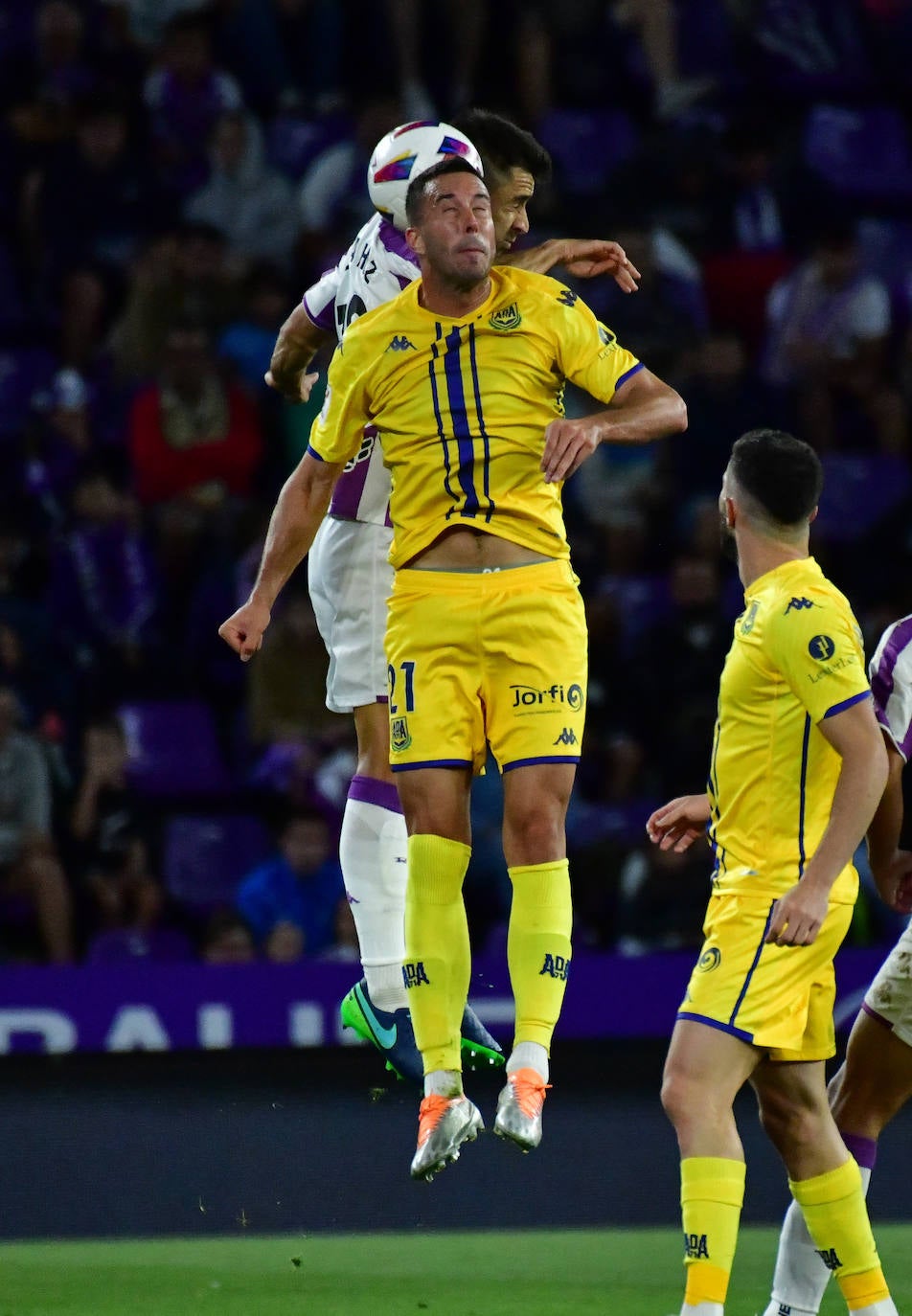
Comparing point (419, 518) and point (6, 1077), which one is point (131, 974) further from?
point (419, 518)

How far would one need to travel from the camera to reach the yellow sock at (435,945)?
15.7ft

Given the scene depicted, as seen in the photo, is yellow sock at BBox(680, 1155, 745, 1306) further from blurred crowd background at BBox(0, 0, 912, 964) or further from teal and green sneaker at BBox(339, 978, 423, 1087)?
blurred crowd background at BBox(0, 0, 912, 964)

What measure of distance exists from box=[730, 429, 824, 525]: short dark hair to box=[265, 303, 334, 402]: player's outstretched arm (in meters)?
1.58

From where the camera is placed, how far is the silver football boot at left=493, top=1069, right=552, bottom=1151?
4.47 metres

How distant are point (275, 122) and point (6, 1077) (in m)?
6.04

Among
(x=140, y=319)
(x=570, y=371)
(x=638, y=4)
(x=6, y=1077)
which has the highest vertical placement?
(x=638, y=4)

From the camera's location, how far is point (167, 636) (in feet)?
34.0

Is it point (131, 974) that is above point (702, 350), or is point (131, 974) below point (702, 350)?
below

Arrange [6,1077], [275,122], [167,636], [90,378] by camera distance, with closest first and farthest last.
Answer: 1. [6,1077]
2. [167,636]
3. [90,378]
4. [275,122]

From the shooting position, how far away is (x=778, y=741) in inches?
171

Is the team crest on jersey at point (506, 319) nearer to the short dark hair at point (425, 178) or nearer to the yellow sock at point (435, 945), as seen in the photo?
the short dark hair at point (425, 178)

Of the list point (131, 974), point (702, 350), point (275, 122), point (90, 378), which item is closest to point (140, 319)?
point (90, 378)

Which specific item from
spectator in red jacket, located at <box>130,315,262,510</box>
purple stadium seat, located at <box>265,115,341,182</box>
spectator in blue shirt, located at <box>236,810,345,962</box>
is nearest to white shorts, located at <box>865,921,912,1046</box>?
spectator in blue shirt, located at <box>236,810,345,962</box>

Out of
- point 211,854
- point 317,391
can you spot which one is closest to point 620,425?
point 211,854
